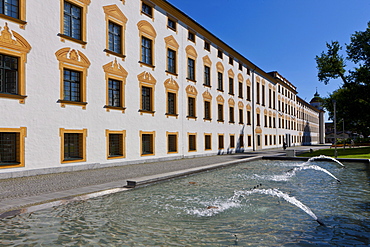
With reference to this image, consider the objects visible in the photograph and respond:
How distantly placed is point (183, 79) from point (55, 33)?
41.3ft

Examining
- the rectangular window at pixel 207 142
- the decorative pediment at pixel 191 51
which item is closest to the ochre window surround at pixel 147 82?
the decorative pediment at pixel 191 51

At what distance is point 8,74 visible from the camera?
1328cm

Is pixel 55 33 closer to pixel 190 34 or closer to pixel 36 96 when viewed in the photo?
pixel 36 96

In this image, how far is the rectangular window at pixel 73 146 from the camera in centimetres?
1557

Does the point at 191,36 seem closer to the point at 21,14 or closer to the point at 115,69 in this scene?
the point at 115,69

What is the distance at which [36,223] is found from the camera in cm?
620

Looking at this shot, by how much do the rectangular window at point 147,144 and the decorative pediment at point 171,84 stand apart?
4.48 m

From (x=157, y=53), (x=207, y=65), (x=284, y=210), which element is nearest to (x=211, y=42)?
(x=207, y=65)

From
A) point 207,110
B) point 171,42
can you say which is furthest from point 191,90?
point 171,42

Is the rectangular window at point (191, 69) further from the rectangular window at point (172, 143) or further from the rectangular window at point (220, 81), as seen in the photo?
the rectangular window at point (172, 143)

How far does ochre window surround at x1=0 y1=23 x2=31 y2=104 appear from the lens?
1275 cm

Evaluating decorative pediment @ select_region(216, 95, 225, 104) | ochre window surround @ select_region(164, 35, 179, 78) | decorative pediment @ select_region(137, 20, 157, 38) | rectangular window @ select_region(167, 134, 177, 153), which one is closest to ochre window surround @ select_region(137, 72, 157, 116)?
ochre window surround @ select_region(164, 35, 179, 78)

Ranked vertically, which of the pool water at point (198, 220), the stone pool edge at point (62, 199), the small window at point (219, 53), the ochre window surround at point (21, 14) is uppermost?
the small window at point (219, 53)

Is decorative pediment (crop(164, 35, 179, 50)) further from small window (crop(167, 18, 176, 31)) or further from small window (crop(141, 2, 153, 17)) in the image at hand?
small window (crop(141, 2, 153, 17))
